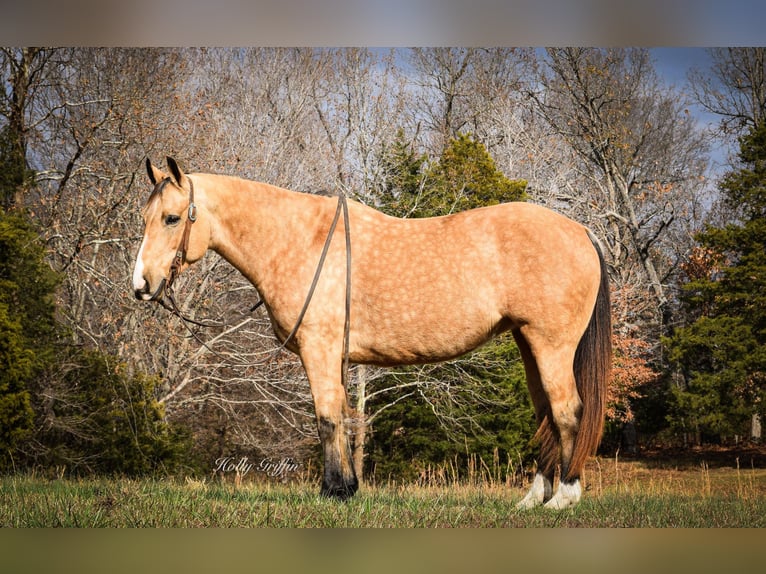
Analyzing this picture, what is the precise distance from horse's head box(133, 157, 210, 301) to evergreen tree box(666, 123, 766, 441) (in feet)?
12.9

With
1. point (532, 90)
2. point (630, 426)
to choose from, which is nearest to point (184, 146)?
point (532, 90)

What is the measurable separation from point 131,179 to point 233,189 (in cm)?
383

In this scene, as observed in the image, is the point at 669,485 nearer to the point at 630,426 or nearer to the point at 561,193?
the point at 630,426

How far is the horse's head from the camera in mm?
4004

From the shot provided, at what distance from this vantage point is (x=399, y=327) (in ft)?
13.3

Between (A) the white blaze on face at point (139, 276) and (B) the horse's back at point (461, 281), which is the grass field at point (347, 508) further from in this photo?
(A) the white blaze on face at point (139, 276)

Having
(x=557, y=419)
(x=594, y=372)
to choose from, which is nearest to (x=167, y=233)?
(x=557, y=419)

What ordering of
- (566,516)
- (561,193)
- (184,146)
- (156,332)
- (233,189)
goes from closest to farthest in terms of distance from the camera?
(566,516)
(233,189)
(561,193)
(184,146)
(156,332)

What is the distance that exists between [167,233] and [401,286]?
1.31m

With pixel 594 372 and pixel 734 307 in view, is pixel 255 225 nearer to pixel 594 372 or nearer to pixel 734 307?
pixel 594 372

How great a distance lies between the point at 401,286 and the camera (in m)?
4.09

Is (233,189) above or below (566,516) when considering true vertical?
above

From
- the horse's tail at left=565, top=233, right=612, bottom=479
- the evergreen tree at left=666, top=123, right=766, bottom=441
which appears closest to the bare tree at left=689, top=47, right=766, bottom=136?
the evergreen tree at left=666, top=123, right=766, bottom=441

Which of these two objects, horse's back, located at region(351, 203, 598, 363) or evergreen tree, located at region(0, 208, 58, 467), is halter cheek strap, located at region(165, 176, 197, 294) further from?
evergreen tree, located at region(0, 208, 58, 467)
